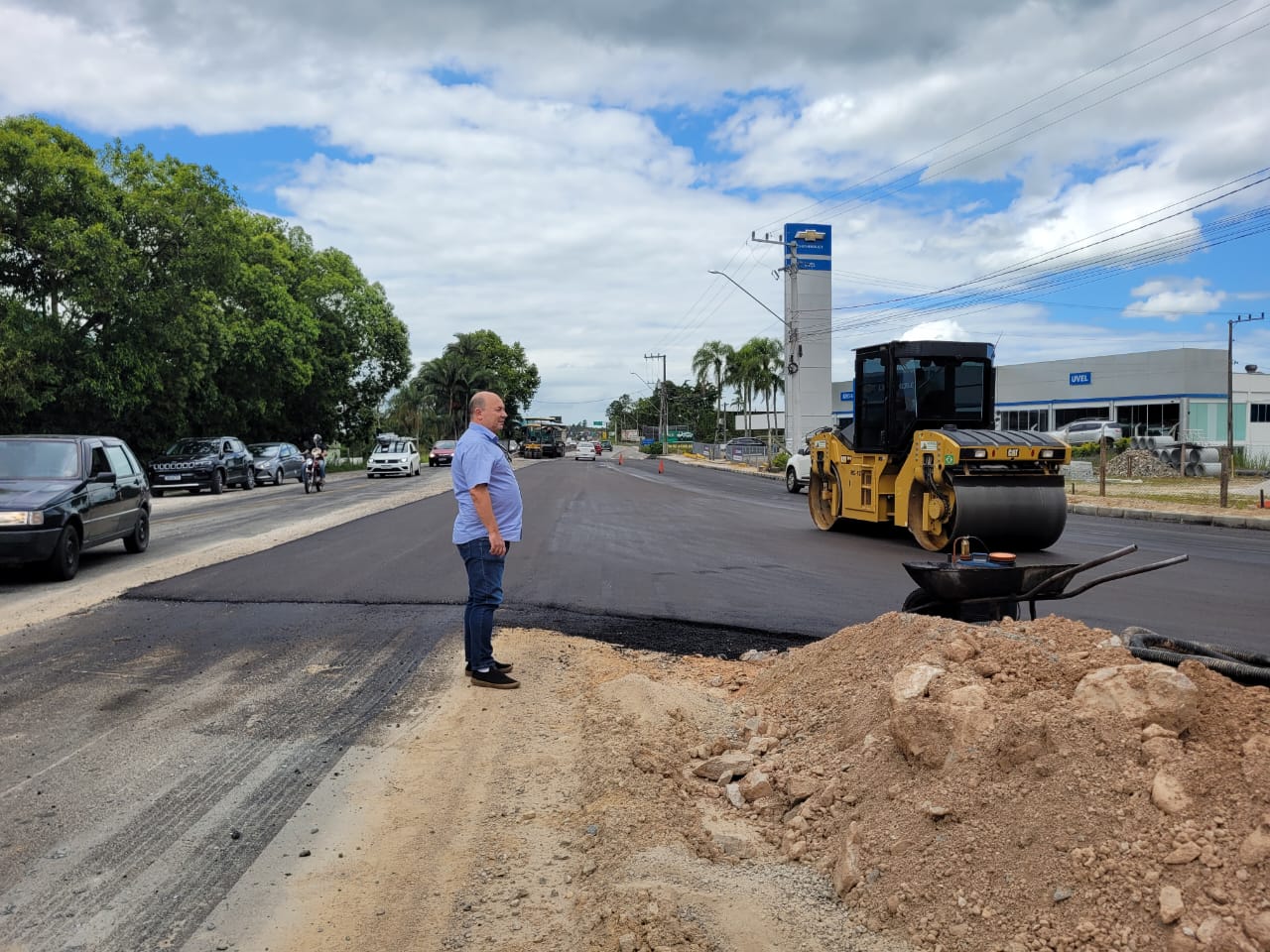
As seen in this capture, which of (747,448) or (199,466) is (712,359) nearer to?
(747,448)

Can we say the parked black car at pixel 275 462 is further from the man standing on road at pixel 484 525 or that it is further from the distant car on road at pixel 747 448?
the distant car on road at pixel 747 448

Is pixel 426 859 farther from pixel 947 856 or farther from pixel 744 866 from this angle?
pixel 947 856

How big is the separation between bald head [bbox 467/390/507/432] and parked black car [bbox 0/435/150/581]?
21.4 ft

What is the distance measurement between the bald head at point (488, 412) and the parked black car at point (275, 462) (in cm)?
2722

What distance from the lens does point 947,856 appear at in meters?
3.30

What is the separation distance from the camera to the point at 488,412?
6262 mm

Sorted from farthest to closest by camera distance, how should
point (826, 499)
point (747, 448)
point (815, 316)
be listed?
point (747, 448), point (815, 316), point (826, 499)

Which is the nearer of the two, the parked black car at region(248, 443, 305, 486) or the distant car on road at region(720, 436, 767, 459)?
the parked black car at region(248, 443, 305, 486)

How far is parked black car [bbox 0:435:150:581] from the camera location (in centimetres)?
1017

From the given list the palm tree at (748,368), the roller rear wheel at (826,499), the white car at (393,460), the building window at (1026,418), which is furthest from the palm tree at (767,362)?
the roller rear wheel at (826,499)

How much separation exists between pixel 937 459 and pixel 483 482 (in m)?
8.28

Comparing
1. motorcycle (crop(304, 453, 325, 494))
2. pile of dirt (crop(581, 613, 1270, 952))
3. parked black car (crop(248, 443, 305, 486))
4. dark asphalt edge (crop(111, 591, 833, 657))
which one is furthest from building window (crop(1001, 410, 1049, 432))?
pile of dirt (crop(581, 613, 1270, 952))

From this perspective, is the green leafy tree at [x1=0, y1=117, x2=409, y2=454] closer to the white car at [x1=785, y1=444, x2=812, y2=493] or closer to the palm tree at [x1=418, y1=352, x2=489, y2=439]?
the white car at [x1=785, y1=444, x2=812, y2=493]

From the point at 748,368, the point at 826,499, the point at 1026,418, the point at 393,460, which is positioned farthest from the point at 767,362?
the point at 826,499
